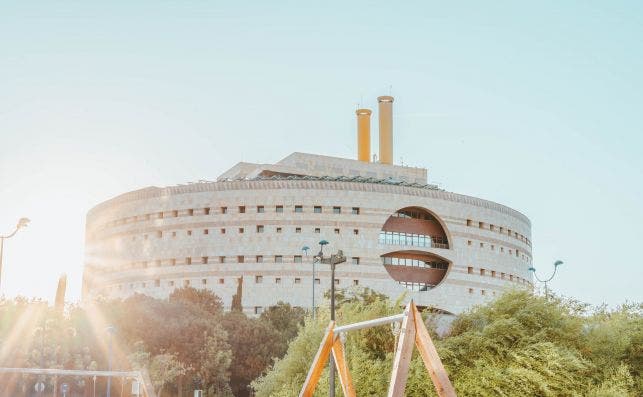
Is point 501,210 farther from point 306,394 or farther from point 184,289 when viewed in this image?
point 306,394

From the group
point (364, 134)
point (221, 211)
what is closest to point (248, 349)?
point (221, 211)

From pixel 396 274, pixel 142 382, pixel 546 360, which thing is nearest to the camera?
pixel 142 382

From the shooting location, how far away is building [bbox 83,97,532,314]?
79688mm

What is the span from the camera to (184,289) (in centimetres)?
7700

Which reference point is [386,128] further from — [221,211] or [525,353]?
[525,353]

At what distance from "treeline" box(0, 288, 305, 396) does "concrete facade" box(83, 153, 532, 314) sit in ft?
37.5

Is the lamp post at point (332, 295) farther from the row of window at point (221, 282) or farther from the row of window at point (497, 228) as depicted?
the row of window at point (497, 228)

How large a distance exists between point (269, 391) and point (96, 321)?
24.8 m

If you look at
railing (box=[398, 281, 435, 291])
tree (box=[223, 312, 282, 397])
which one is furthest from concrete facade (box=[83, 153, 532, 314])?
tree (box=[223, 312, 282, 397])

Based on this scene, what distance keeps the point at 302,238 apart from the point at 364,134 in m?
23.5

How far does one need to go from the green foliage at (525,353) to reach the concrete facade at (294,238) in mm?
45783

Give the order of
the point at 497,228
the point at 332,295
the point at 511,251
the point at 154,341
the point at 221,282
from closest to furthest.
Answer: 1. the point at 332,295
2. the point at 154,341
3. the point at 221,282
4. the point at 497,228
5. the point at 511,251

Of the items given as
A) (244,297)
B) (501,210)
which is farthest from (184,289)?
(501,210)

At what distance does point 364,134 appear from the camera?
99250 millimetres
